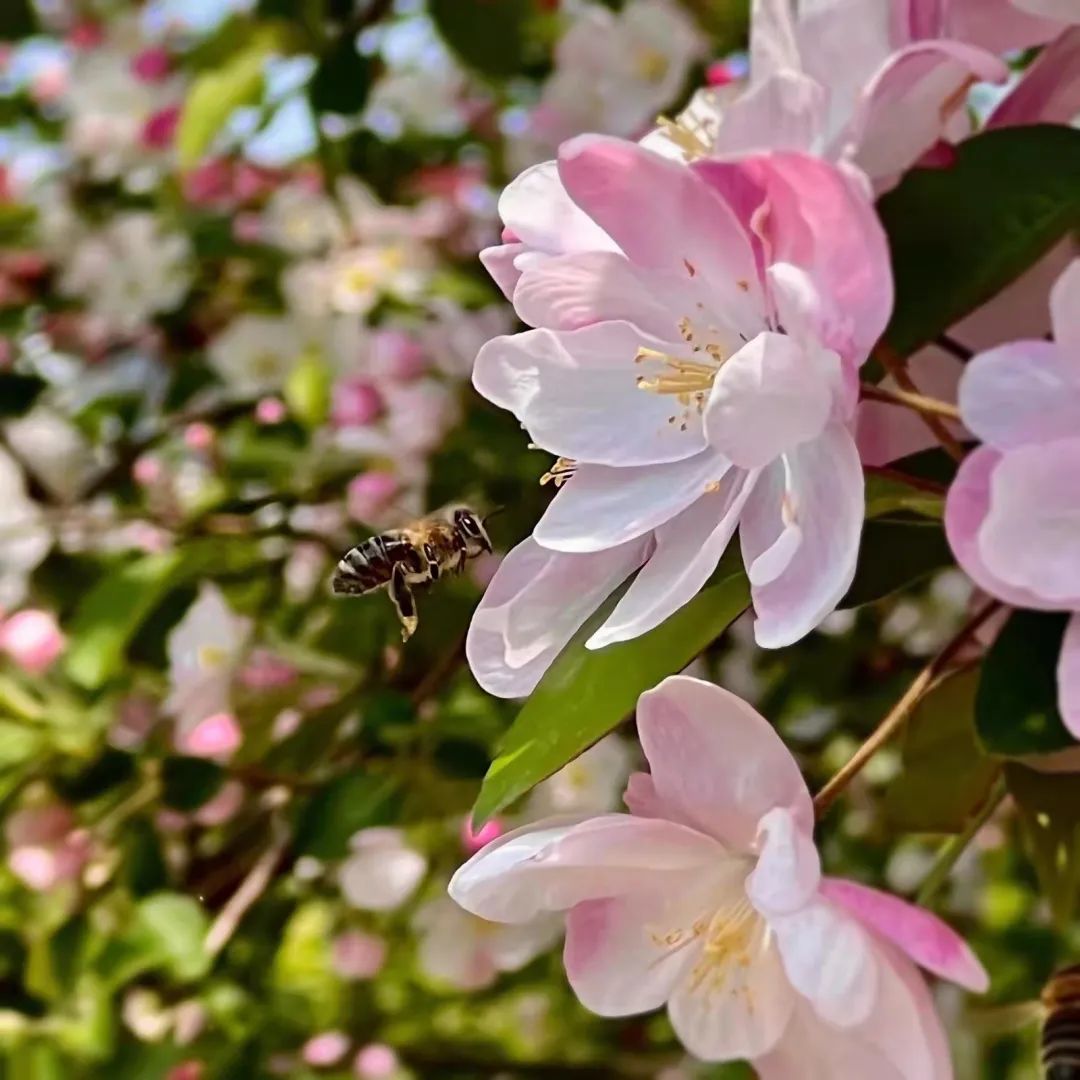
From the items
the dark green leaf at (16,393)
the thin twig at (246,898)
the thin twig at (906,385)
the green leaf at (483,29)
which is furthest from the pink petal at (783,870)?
the dark green leaf at (16,393)

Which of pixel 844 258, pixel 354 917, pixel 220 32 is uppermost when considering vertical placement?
pixel 844 258

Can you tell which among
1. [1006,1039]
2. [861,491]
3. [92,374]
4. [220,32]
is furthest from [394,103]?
[861,491]

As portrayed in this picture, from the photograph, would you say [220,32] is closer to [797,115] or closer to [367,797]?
[367,797]

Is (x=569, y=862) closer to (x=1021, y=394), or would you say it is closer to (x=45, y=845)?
(x=1021, y=394)

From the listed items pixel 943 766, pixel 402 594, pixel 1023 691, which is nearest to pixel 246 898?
pixel 402 594

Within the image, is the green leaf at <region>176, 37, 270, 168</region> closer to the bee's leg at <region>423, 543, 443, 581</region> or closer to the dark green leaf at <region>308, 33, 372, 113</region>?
the dark green leaf at <region>308, 33, 372, 113</region>

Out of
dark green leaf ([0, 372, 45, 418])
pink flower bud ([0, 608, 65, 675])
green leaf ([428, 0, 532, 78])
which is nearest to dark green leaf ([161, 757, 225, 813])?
pink flower bud ([0, 608, 65, 675])
